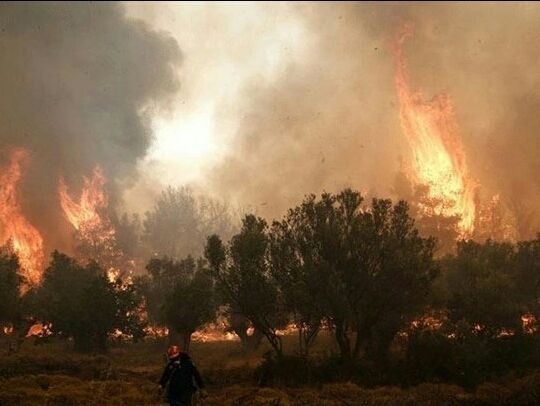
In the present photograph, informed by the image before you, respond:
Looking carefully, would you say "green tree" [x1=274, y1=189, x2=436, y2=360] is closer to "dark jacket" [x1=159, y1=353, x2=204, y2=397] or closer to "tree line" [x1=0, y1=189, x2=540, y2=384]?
"tree line" [x1=0, y1=189, x2=540, y2=384]

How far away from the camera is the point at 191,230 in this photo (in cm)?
15150

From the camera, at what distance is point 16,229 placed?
119500 mm

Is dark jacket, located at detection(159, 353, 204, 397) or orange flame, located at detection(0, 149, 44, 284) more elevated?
orange flame, located at detection(0, 149, 44, 284)

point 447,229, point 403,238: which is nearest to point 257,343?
point 403,238

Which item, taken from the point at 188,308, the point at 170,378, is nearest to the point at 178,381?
the point at 170,378

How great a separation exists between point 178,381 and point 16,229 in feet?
398

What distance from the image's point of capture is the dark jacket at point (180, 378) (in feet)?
52.9

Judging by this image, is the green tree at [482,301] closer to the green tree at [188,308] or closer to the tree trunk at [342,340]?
the tree trunk at [342,340]

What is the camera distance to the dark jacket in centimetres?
1612

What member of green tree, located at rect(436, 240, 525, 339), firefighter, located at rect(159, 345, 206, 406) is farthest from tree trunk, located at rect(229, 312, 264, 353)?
firefighter, located at rect(159, 345, 206, 406)

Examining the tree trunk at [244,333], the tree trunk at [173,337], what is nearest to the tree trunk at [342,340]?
the tree trunk at [244,333]

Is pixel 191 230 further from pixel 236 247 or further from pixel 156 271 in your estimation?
pixel 236 247

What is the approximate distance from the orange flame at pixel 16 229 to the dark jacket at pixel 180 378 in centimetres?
11167

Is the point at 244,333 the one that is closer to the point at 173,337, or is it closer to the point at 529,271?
the point at 173,337
